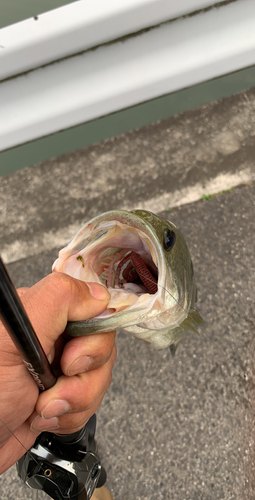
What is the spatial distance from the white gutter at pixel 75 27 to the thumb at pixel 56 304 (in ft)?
6.70

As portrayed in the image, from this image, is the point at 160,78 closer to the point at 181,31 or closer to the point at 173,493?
the point at 181,31

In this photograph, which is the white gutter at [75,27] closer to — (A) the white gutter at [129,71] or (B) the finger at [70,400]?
(A) the white gutter at [129,71]

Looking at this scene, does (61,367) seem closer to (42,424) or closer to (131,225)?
(42,424)

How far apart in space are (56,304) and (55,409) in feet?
1.03

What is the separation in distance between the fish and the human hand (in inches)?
2.2

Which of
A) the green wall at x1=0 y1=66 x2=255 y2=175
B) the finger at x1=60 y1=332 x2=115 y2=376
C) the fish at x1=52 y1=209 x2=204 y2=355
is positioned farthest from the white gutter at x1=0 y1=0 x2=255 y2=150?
the finger at x1=60 y1=332 x2=115 y2=376

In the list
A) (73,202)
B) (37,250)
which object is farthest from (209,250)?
(37,250)

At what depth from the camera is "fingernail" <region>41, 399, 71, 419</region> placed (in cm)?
98

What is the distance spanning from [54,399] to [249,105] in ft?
8.93

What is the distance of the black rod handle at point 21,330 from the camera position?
64 cm

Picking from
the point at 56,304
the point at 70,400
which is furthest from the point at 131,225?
the point at 70,400

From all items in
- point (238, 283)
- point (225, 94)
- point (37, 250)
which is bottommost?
point (238, 283)

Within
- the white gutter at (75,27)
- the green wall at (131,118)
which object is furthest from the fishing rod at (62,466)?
the white gutter at (75,27)

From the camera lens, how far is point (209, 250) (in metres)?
2.37
